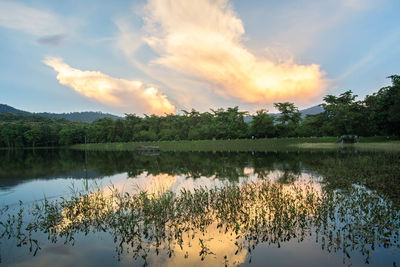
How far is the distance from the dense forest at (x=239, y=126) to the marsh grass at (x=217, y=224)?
63.2 meters

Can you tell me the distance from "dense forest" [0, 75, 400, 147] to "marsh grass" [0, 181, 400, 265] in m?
63.2

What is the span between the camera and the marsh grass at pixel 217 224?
27.4ft

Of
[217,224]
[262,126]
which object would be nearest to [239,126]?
[262,126]

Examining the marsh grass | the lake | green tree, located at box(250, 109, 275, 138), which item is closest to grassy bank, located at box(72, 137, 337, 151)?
green tree, located at box(250, 109, 275, 138)

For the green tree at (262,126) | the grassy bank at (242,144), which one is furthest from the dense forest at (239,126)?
the grassy bank at (242,144)

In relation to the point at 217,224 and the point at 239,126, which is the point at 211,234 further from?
the point at 239,126

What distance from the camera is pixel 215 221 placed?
1061cm

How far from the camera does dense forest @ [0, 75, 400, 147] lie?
227ft

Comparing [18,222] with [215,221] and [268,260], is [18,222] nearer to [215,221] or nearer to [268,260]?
[215,221]

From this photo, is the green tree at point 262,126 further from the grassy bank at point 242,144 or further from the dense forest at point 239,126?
the grassy bank at point 242,144

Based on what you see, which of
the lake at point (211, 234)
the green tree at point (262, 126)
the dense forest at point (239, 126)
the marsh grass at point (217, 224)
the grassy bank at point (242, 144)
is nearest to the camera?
the lake at point (211, 234)

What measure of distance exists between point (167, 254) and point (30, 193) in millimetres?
15669

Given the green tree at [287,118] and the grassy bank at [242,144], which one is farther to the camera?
the green tree at [287,118]

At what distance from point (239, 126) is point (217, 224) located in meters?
90.2
